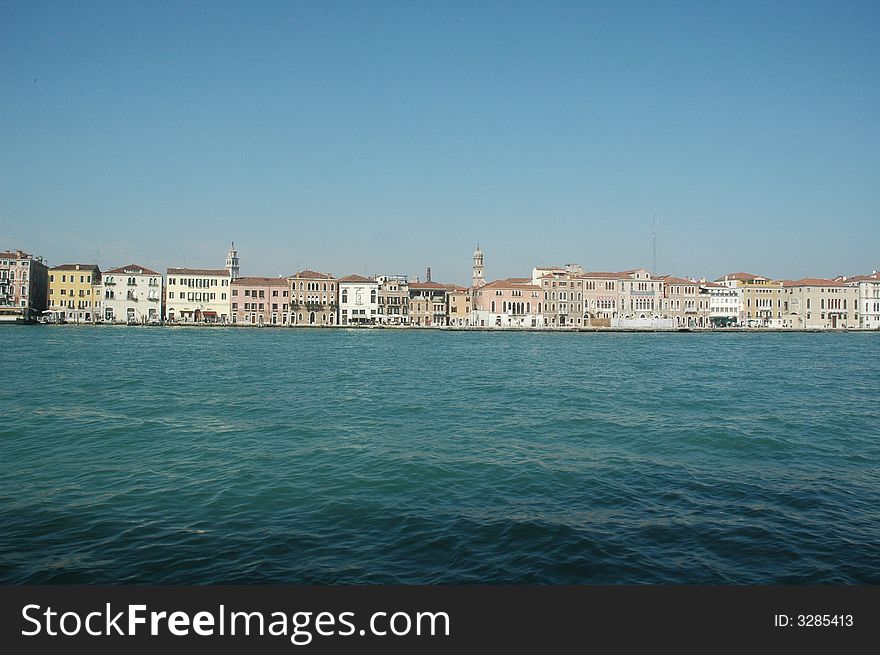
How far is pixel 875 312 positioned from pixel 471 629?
296ft

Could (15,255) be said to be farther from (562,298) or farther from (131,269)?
(562,298)

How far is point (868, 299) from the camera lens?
3098 inches

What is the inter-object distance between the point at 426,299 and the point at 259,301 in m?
17.7

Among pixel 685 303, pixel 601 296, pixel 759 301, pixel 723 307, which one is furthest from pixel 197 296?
pixel 759 301

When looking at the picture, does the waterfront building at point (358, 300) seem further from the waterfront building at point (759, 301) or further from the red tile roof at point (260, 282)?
the waterfront building at point (759, 301)

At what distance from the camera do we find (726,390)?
66.2 ft

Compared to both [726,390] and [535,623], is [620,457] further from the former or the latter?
[726,390]

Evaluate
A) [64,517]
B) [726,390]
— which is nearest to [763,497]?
[64,517]

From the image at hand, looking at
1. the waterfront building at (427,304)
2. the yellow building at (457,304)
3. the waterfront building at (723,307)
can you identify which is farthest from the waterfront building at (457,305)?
the waterfront building at (723,307)

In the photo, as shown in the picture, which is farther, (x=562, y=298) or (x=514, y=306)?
(x=562, y=298)

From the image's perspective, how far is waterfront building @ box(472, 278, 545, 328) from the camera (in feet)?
239

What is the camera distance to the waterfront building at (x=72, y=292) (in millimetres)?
67750

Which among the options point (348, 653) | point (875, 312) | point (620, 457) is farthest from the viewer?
point (875, 312)

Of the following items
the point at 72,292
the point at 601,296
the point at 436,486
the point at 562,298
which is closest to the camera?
the point at 436,486
